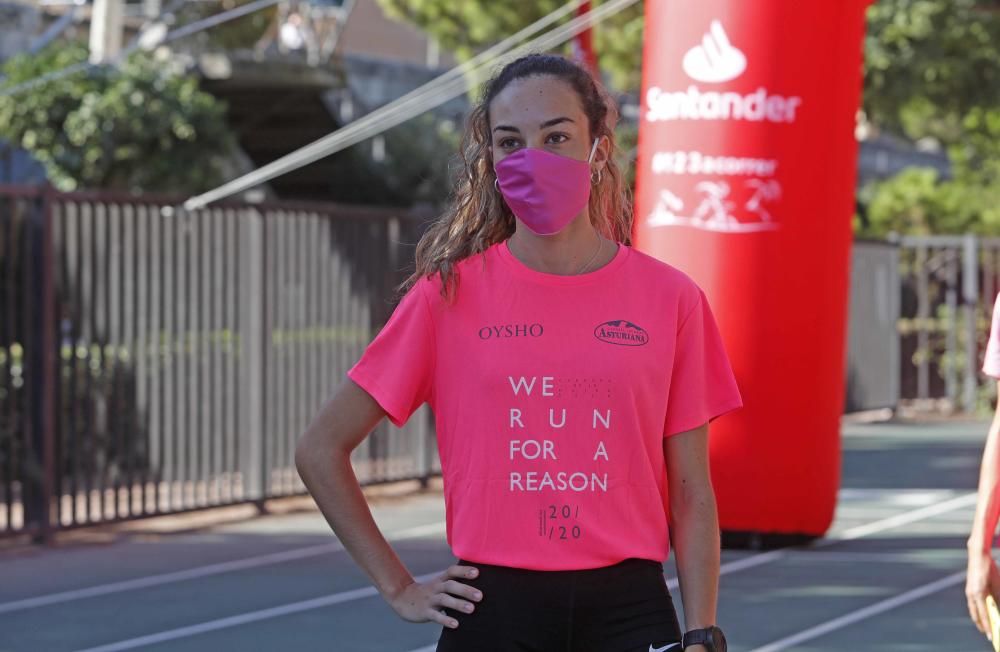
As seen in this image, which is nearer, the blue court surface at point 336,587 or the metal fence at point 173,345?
the blue court surface at point 336,587

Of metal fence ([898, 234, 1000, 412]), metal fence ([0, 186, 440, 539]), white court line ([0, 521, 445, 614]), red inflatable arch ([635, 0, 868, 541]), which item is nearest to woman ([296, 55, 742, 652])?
white court line ([0, 521, 445, 614])

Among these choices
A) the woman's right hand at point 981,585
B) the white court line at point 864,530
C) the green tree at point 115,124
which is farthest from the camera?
the green tree at point 115,124

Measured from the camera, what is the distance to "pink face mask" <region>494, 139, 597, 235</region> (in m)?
3.33

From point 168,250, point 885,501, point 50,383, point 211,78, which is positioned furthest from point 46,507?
point 211,78

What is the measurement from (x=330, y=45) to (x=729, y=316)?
17.9 m

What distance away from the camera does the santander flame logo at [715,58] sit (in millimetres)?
10172

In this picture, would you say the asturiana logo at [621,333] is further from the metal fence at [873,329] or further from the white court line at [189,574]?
the metal fence at [873,329]

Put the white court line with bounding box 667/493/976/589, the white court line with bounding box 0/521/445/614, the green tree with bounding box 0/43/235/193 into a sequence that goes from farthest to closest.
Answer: the green tree with bounding box 0/43/235/193, the white court line with bounding box 667/493/976/589, the white court line with bounding box 0/521/445/614

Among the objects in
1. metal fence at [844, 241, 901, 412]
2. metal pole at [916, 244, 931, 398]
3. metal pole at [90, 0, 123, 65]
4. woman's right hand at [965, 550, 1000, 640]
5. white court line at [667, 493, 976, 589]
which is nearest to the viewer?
woman's right hand at [965, 550, 1000, 640]

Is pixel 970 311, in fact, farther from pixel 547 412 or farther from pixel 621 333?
pixel 547 412

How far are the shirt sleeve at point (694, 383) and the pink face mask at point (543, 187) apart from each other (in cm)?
31

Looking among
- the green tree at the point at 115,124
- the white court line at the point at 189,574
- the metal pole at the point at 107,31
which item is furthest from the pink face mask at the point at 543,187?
the metal pole at the point at 107,31

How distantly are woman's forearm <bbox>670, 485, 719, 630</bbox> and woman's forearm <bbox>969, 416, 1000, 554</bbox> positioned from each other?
1034 millimetres

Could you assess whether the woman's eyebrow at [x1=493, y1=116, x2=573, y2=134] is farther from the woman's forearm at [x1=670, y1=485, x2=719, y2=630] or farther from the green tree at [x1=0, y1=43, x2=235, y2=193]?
the green tree at [x1=0, y1=43, x2=235, y2=193]
